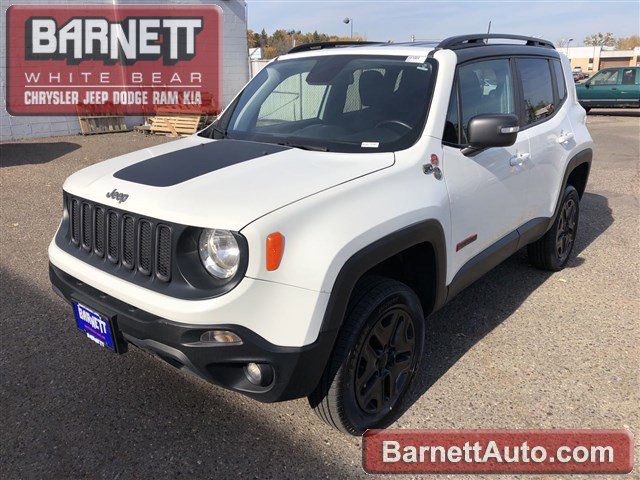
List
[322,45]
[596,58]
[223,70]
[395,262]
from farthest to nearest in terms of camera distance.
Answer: [596,58]
[223,70]
[322,45]
[395,262]

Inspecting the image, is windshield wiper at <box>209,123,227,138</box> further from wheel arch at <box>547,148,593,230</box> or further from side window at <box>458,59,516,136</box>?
wheel arch at <box>547,148,593,230</box>

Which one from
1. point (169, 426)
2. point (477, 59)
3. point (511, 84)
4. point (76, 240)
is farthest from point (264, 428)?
point (511, 84)

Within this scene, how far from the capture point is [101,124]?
1444cm

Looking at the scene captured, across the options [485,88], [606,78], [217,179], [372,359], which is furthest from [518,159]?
[606,78]

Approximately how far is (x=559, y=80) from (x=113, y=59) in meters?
12.7

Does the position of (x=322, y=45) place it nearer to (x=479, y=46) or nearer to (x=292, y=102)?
(x=292, y=102)

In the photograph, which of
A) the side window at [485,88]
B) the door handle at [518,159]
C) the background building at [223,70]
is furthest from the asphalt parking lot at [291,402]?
the background building at [223,70]

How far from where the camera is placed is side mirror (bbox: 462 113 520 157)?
9.43 ft

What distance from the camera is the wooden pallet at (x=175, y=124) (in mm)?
13828

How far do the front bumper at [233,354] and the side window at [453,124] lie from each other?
4.61 feet

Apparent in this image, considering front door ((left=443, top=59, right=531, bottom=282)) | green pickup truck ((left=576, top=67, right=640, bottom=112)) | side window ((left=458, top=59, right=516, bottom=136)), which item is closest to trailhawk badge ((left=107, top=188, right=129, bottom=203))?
front door ((left=443, top=59, right=531, bottom=282))

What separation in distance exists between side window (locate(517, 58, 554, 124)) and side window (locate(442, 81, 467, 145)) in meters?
1.06

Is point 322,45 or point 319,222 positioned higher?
point 322,45

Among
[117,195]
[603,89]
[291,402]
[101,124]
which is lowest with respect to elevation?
[291,402]
